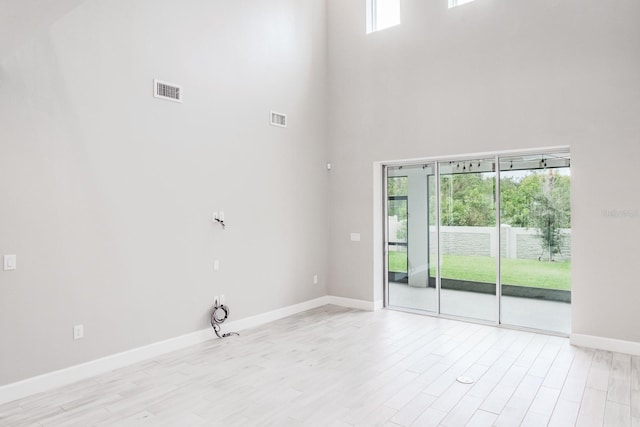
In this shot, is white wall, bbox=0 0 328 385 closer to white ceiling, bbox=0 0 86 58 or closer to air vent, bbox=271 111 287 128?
air vent, bbox=271 111 287 128

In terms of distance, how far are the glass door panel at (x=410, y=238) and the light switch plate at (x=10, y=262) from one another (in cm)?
499

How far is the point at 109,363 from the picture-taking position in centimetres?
413

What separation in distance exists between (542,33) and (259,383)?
5267 mm

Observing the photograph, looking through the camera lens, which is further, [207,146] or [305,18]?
[305,18]

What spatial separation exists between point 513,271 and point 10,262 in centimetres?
572

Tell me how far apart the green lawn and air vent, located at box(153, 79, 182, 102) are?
4.32m

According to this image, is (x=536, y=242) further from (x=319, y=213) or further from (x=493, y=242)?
(x=319, y=213)

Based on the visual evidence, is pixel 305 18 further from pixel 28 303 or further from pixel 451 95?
pixel 28 303

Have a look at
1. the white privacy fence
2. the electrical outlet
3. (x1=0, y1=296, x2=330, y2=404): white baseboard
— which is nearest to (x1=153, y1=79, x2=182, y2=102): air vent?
the electrical outlet

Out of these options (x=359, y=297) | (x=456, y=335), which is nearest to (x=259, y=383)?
(x=456, y=335)

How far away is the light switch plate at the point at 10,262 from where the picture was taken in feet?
11.5

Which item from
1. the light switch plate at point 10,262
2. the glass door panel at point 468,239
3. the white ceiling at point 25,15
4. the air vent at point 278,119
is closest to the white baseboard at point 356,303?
the glass door panel at point 468,239

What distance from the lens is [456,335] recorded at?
5242 mm

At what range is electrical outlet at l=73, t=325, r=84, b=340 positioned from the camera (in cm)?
390
